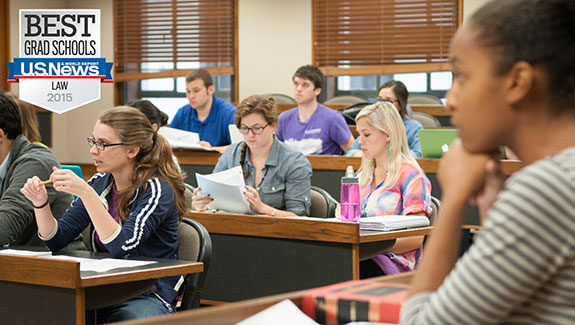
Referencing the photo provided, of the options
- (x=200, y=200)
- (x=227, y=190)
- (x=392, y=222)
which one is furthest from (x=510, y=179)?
(x=200, y=200)

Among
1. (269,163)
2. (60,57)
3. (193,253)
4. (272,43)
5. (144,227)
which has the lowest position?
(193,253)

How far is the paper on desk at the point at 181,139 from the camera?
5.00m

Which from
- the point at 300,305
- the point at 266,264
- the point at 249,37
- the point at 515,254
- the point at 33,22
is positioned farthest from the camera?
the point at 249,37

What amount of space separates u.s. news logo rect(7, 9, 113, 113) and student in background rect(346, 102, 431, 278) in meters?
2.23

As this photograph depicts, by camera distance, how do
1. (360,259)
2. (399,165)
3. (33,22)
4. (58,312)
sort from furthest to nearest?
1. (33,22)
2. (399,165)
3. (360,259)
4. (58,312)

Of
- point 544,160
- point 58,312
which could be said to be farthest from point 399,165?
point 544,160

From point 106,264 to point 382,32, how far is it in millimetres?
6901

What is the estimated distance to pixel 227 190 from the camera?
3193 mm

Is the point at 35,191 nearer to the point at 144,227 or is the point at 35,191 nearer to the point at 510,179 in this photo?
the point at 144,227

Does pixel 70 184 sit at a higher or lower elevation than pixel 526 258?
lower

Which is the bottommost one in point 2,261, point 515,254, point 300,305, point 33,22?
point 2,261

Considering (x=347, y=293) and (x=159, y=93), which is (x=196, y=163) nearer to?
(x=347, y=293)

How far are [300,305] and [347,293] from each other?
6 centimetres

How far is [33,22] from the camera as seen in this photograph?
5.00m
